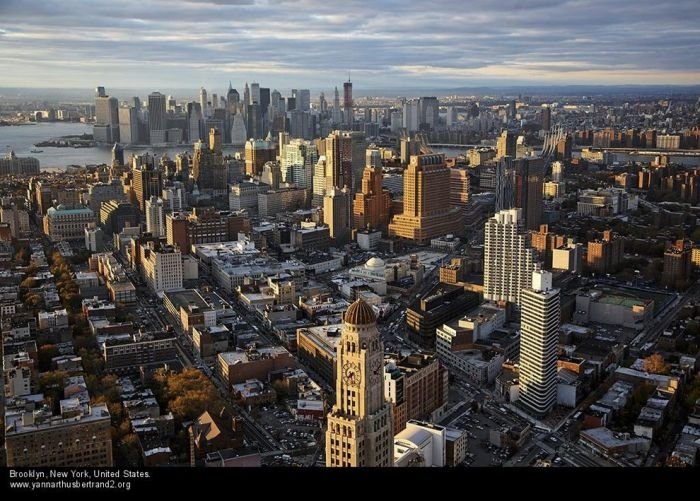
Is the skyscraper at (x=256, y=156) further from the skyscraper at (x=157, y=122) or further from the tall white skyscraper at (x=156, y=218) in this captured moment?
the tall white skyscraper at (x=156, y=218)

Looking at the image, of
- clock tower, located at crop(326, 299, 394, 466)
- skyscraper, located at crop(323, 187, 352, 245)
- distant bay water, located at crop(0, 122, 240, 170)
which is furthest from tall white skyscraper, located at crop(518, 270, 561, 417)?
skyscraper, located at crop(323, 187, 352, 245)

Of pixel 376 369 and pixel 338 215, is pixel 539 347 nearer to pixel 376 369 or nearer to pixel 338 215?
pixel 376 369

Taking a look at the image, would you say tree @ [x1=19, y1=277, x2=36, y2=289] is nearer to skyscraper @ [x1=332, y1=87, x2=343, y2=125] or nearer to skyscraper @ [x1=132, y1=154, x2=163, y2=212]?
skyscraper @ [x1=132, y1=154, x2=163, y2=212]

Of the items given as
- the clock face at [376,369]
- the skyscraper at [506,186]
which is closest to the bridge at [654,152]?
the skyscraper at [506,186]

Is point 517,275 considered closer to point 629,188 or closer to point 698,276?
point 698,276

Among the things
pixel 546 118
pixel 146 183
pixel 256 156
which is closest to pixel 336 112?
pixel 256 156
